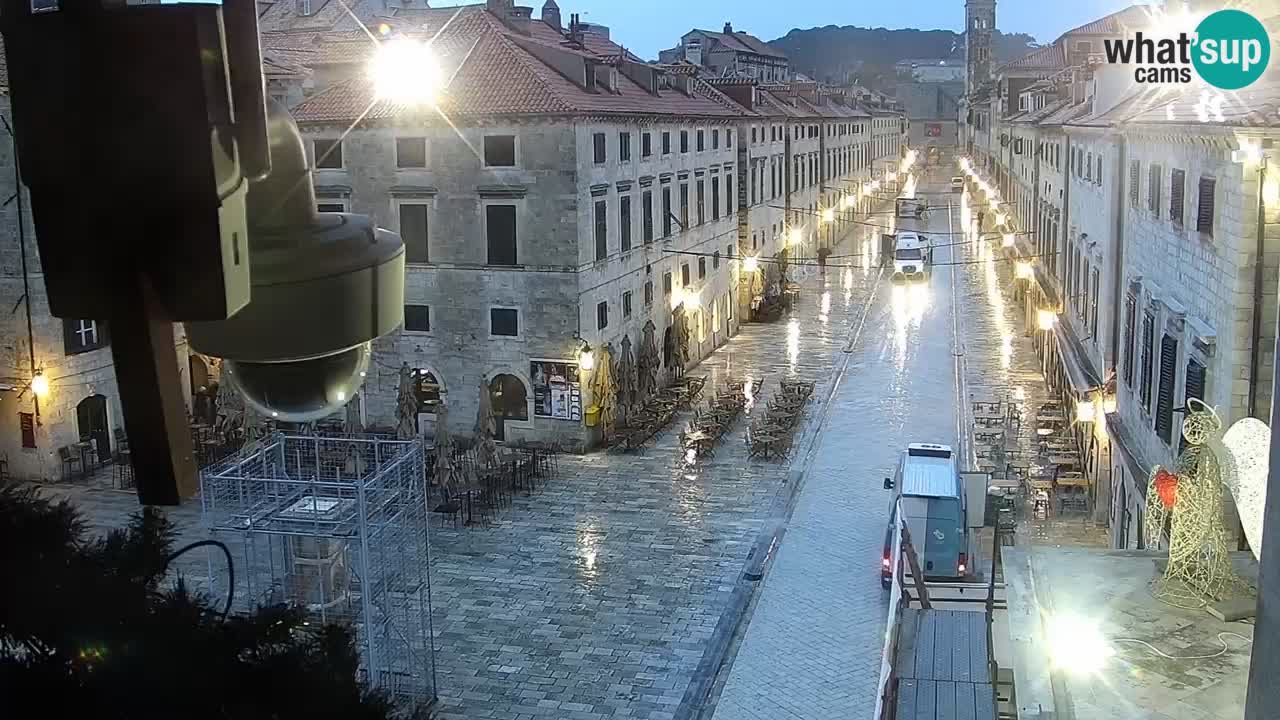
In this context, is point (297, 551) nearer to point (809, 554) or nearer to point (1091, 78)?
point (809, 554)

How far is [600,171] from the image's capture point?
29.2 m

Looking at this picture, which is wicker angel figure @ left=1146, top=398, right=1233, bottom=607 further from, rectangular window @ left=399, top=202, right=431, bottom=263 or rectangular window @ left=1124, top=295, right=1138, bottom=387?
rectangular window @ left=399, top=202, right=431, bottom=263

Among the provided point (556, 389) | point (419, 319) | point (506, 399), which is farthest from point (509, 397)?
point (419, 319)

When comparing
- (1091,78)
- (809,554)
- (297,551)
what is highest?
(1091,78)

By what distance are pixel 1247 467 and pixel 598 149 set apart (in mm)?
19497

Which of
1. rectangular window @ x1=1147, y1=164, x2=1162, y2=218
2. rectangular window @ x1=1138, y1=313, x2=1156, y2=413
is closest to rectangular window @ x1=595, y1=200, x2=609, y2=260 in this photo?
rectangular window @ x1=1147, y1=164, x2=1162, y2=218

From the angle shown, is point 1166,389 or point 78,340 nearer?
point 1166,389

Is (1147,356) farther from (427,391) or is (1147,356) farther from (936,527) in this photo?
(427,391)

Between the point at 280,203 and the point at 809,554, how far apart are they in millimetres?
19235

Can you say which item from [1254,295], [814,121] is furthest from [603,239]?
[814,121]

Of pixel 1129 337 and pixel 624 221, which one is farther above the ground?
pixel 624 221

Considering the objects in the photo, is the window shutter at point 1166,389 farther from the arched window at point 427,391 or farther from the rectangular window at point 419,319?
the rectangular window at point 419,319

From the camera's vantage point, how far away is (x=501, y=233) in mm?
28438

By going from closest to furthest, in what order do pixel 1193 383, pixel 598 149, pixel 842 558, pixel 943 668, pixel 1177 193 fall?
pixel 943 668 → pixel 1193 383 → pixel 1177 193 → pixel 842 558 → pixel 598 149
